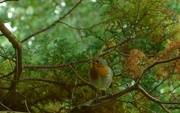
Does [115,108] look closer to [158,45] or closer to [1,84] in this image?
[158,45]

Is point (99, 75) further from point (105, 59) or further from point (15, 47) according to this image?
point (15, 47)

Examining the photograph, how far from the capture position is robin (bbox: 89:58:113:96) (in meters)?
1.35

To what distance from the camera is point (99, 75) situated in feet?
4.63

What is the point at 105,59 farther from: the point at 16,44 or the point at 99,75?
the point at 16,44

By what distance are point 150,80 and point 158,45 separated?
0.12m

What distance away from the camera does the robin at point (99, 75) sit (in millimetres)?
1350

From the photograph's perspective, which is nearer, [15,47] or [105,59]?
[15,47]

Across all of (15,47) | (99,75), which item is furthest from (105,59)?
(15,47)

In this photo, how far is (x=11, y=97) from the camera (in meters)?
1.38

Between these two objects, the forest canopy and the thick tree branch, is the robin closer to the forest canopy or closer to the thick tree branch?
the forest canopy

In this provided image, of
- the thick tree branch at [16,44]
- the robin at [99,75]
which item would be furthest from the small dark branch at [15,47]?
the robin at [99,75]

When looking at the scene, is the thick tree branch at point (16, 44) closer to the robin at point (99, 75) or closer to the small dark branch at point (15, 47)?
the small dark branch at point (15, 47)

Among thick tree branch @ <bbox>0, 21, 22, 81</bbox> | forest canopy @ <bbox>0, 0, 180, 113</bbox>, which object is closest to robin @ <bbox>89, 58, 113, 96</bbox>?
forest canopy @ <bbox>0, 0, 180, 113</bbox>

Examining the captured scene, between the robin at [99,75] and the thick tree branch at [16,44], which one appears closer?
the thick tree branch at [16,44]
